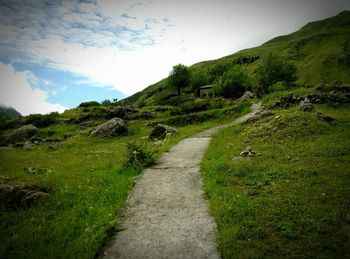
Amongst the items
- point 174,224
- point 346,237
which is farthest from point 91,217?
point 346,237

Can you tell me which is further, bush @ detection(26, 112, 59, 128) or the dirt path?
bush @ detection(26, 112, 59, 128)

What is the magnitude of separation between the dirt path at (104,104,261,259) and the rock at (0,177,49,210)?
4839 mm

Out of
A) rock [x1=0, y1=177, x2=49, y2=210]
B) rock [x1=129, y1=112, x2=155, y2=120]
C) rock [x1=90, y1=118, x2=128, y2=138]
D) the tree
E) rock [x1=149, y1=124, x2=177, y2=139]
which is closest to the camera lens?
rock [x1=0, y1=177, x2=49, y2=210]

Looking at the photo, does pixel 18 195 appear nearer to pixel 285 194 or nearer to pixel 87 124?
pixel 285 194

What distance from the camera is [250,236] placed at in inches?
371

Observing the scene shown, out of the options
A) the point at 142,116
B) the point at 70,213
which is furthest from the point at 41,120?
the point at 70,213

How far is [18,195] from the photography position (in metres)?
13.5

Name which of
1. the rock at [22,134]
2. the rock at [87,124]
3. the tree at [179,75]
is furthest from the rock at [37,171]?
the tree at [179,75]

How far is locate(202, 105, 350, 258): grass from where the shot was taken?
880cm

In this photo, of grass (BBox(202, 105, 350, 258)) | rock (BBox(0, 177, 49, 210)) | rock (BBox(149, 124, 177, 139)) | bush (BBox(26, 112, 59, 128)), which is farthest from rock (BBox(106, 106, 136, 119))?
rock (BBox(0, 177, 49, 210))

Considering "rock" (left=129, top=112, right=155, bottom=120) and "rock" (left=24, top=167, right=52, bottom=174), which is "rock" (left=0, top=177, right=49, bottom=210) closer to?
"rock" (left=24, top=167, right=52, bottom=174)

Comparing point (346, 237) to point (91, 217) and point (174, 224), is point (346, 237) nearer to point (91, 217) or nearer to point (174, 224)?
point (174, 224)

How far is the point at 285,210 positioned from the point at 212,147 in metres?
13.3

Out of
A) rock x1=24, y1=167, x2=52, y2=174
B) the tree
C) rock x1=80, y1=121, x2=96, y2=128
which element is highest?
the tree
